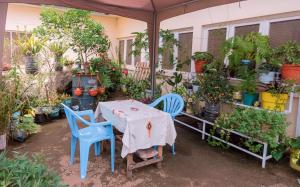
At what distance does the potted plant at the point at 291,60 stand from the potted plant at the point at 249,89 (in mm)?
397

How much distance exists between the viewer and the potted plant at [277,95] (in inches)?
109

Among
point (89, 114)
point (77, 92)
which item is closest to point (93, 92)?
point (77, 92)

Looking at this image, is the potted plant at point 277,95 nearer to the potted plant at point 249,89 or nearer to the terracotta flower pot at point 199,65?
the potted plant at point 249,89

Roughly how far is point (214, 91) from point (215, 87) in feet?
0.20

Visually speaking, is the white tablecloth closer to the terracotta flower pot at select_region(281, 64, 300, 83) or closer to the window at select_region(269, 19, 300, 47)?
the terracotta flower pot at select_region(281, 64, 300, 83)

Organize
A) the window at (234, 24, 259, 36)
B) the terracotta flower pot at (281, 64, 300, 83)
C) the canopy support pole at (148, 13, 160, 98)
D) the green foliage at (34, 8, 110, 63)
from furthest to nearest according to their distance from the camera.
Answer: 1. the green foliage at (34, 8, 110, 63)
2. the canopy support pole at (148, 13, 160, 98)
3. the window at (234, 24, 259, 36)
4. the terracotta flower pot at (281, 64, 300, 83)

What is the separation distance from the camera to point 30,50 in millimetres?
4980

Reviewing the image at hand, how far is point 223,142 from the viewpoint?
3.28 meters

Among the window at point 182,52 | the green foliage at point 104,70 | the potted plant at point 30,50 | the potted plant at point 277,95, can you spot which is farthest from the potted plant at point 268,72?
the potted plant at point 30,50

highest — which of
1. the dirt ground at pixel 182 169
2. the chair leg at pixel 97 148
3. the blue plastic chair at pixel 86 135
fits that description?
the blue plastic chair at pixel 86 135

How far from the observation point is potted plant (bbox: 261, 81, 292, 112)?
2772 millimetres

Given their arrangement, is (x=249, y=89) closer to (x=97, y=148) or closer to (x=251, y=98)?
(x=251, y=98)

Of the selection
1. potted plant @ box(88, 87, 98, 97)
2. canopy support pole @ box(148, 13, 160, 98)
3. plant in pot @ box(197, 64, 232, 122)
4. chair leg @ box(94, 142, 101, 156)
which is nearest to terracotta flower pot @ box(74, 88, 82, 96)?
potted plant @ box(88, 87, 98, 97)

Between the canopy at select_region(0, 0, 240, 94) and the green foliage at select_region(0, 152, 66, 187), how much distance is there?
2118 millimetres
